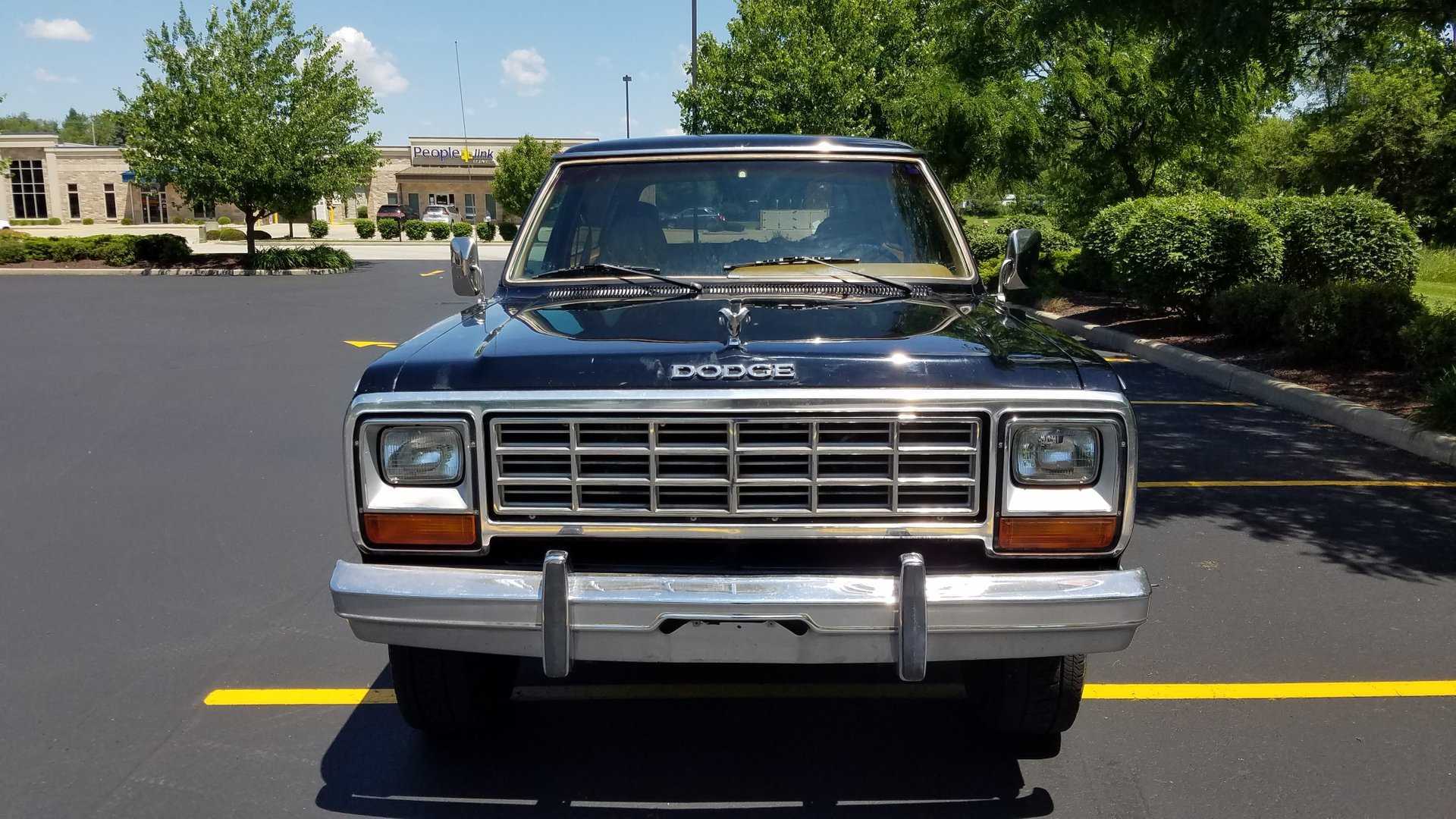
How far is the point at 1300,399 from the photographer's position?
992 cm

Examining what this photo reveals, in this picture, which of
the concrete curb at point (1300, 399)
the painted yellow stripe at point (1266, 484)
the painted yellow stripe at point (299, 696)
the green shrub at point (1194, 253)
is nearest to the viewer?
the painted yellow stripe at point (299, 696)

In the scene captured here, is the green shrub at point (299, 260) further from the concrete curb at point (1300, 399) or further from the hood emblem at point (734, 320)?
the hood emblem at point (734, 320)

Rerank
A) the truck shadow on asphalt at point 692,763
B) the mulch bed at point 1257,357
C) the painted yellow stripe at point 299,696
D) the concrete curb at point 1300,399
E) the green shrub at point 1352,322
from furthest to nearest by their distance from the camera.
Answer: the green shrub at point 1352,322 < the mulch bed at point 1257,357 < the concrete curb at point 1300,399 < the painted yellow stripe at point 299,696 < the truck shadow on asphalt at point 692,763

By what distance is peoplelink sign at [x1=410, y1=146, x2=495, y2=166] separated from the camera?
255 ft

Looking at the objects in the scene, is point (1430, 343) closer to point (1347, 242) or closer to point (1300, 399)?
point (1300, 399)

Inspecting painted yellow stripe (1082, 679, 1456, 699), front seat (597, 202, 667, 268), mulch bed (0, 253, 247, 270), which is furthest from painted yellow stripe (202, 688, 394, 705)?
mulch bed (0, 253, 247, 270)

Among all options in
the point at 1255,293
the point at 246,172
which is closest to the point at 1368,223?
the point at 1255,293

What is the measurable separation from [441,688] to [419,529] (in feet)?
2.21

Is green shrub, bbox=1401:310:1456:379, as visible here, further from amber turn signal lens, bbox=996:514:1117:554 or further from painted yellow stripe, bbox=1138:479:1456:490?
amber turn signal lens, bbox=996:514:1117:554

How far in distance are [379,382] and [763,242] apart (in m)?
1.77

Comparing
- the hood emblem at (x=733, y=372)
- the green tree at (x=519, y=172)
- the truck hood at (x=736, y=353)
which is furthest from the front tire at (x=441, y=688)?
the green tree at (x=519, y=172)

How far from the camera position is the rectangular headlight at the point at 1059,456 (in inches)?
122

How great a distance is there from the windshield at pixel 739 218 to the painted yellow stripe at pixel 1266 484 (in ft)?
11.1

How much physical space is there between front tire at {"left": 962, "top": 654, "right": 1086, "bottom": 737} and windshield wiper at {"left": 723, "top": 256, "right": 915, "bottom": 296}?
54.3 inches
